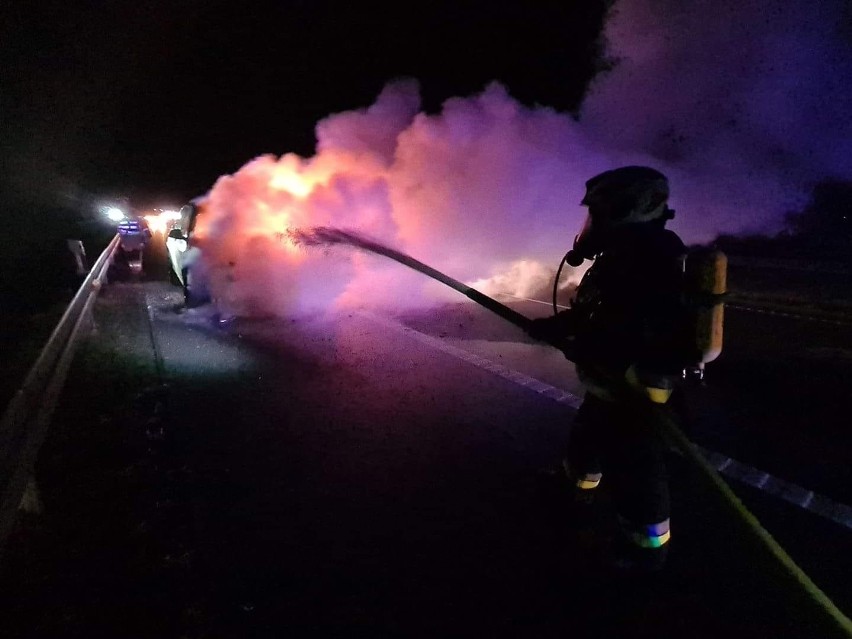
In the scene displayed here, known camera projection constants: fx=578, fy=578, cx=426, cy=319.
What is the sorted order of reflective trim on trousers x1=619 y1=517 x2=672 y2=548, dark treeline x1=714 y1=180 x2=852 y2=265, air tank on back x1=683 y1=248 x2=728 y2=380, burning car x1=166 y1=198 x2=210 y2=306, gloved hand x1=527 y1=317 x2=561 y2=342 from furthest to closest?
1. dark treeline x1=714 y1=180 x2=852 y2=265
2. burning car x1=166 y1=198 x2=210 y2=306
3. gloved hand x1=527 y1=317 x2=561 y2=342
4. reflective trim on trousers x1=619 y1=517 x2=672 y2=548
5. air tank on back x1=683 y1=248 x2=728 y2=380

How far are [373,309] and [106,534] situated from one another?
6.86 meters

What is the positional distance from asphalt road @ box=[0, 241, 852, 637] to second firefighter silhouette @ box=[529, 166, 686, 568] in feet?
1.22

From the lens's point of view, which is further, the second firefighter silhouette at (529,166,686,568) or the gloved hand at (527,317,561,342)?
the gloved hand at (527,317,561,342)

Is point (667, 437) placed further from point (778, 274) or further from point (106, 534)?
point (778, 274)

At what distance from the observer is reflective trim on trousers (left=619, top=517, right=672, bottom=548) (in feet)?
9.63

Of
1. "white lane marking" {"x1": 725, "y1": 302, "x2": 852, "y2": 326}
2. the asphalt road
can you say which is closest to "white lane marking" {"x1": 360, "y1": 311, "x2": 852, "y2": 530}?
the asphalt road

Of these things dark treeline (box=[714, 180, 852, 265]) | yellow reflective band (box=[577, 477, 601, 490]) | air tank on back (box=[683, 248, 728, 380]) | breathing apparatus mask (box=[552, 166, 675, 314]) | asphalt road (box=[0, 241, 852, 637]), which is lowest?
asphalt road (box=[0, 241, 852, 637])

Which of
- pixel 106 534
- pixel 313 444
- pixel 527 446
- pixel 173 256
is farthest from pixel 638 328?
pixel 173 256

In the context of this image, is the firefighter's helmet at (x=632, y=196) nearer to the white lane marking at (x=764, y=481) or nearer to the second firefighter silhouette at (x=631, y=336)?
the second firefighter silhouette at (x=631, y=336)

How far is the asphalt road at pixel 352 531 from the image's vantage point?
273 cm

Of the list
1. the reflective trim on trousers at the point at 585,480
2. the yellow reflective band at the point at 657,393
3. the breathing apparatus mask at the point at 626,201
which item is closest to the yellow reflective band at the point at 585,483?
the reflective trim on trousers at the point at 585,480

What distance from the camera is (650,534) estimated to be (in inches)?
115

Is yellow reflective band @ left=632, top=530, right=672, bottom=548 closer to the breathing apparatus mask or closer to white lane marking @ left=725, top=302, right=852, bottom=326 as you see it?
the breathing apparatus mask

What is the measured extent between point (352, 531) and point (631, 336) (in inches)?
75.9
